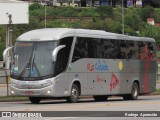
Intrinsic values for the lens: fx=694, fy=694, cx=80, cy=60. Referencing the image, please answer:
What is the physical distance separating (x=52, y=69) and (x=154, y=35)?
3548 inches

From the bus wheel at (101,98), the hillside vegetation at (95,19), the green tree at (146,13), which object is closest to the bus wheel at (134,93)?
the bus wheel at (101,98)

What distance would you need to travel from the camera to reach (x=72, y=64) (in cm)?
3228

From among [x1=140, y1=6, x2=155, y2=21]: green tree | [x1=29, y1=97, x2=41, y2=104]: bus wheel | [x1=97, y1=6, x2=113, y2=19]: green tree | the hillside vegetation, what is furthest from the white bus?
[x1=140, y1=6, x2=155, y2=21]: green tree

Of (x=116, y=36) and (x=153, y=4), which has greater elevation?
(x=116, y=36)

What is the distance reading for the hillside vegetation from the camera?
12231cm

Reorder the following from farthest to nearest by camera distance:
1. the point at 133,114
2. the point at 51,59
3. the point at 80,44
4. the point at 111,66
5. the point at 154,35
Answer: the point at 154,35, the point at 111,66, the point at 80,44, the point at 51,59, the point at 133,114

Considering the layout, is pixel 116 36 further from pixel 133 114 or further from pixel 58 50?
pixel 133 114

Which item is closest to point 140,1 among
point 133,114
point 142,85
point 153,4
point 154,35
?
point 153,4

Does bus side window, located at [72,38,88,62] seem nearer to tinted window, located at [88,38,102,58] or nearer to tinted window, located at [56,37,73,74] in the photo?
tinted window, located at [88,38,102,58]

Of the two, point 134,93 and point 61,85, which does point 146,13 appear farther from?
point 61,85

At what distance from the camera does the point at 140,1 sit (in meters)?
185

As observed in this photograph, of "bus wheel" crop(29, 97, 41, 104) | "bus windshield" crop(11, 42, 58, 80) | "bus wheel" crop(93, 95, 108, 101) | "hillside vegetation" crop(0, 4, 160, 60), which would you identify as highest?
"bus windshield" crop(11, 42, 58, 80)

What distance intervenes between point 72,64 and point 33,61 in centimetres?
204

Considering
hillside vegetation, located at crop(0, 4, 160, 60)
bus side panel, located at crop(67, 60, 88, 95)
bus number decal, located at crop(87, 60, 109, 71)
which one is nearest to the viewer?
bus side panel, located at crop(67, 60, 88, 95)
